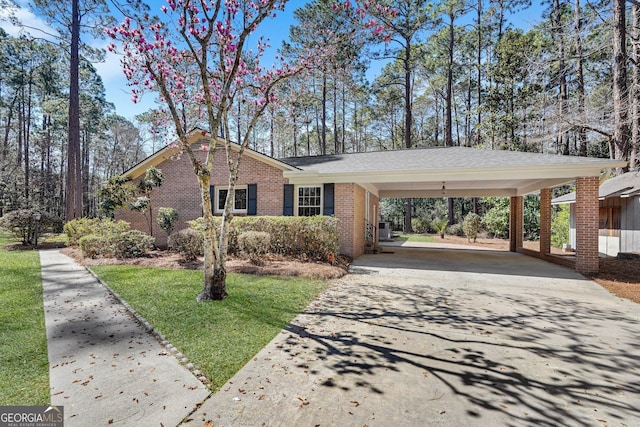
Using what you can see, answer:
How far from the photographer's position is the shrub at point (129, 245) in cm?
960

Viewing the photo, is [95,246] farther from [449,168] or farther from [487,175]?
[487,175]

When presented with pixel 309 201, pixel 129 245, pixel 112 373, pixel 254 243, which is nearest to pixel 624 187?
pixel 309 201

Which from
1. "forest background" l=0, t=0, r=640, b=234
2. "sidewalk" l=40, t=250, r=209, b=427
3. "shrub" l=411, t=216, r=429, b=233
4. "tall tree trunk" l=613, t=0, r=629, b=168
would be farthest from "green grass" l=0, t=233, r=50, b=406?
"shrub" l=411, t=216, r=429, b=233

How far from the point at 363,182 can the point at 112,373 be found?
29.1ft

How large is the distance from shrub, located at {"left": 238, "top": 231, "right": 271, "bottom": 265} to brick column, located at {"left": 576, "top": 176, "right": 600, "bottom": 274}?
879 centimetres

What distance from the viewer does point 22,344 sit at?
356cm

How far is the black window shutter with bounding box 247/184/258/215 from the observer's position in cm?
1197

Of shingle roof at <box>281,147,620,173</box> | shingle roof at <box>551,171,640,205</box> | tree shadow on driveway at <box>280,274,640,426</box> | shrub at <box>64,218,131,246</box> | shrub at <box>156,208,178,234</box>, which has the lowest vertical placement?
tree shadow on driveway at <box>280,274,640,426</box>

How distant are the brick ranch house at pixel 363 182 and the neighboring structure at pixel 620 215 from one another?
3.10m

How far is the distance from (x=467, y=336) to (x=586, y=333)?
1.71 metres

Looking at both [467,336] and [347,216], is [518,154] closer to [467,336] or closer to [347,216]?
[347,216]

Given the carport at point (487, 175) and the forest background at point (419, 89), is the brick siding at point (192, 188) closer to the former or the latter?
the carport at point (487, 175)

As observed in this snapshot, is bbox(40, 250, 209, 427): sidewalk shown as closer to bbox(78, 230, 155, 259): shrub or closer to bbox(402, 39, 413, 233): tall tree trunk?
bbox(78, 230, 155, 259): shrub

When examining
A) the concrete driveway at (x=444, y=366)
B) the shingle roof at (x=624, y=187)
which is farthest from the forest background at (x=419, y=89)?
the concrete driveway at (x=444, y=366)
